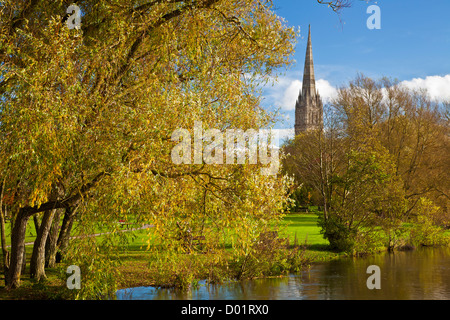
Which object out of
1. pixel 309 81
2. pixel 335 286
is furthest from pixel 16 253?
pixel 309 81

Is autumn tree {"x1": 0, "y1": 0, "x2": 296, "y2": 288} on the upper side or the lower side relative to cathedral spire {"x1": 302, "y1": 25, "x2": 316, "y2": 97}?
lower

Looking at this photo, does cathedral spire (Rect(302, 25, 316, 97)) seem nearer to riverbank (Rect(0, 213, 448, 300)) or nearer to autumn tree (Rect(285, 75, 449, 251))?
autumn tree (Rect(285, 75, 449, 251))

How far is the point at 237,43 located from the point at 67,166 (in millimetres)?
6085

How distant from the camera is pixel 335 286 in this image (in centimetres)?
1467

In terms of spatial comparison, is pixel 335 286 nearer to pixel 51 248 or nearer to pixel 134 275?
pixel 134 275

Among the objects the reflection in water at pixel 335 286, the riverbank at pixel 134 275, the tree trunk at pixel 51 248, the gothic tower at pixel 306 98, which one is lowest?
the reflection in water at pixel 335 286

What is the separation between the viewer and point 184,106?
8.99 meters

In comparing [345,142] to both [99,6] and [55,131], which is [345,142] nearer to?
[99,6]

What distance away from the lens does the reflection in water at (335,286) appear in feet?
42.5

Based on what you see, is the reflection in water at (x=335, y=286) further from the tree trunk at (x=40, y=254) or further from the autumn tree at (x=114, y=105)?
the autumn tree at (x=114, y=105)

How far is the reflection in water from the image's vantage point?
12961mm

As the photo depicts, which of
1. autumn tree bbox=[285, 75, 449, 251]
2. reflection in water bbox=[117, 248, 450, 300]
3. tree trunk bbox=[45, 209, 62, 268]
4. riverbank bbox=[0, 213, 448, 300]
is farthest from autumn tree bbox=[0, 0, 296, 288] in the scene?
autumn tree bbox=[285, 75, 449, 251]

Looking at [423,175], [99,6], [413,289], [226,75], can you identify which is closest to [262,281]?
[413,289]

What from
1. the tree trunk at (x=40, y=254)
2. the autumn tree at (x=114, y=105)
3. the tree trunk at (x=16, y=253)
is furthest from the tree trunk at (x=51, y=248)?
the autumn tree at (x=114, y=105)
